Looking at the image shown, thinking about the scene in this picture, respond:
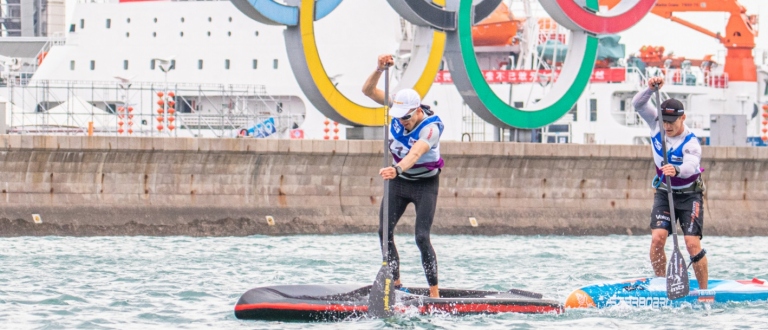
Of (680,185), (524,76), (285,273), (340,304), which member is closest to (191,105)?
(524,76)

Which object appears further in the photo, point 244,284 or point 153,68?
point 153,68

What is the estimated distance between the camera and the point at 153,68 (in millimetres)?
50031

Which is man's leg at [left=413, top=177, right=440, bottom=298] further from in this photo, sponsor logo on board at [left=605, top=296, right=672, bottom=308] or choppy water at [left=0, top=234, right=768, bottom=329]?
sponsor logo on board at [left=605, top=296, right=672, bottom=308]

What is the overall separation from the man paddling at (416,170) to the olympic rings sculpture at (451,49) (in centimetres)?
1048

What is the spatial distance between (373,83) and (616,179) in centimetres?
1592

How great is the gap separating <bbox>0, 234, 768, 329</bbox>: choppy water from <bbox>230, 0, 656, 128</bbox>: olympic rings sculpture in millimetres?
2733

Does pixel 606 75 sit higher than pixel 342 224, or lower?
higher

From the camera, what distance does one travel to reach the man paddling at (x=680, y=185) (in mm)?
13711

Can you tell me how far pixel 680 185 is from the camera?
545 inches

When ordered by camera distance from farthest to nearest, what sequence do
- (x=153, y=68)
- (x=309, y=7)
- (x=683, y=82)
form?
(x=683, y=82)
(x=153, y=68)
(x=309, y=7)

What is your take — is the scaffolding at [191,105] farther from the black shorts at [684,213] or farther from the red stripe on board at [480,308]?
the red stripe on board at [480,308]

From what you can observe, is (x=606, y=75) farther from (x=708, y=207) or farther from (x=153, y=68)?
(x=708, y=207)

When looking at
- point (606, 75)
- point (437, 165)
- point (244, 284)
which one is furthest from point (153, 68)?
point (437, 165)

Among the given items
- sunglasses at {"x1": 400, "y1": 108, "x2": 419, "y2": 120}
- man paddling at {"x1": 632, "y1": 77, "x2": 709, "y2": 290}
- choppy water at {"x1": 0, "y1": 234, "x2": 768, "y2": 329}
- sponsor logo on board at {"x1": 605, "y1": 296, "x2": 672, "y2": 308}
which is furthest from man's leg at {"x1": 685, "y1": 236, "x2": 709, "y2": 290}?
sunglasses at {"x1": 400, "y1": 108, "x2": 419, "y2": 120}
